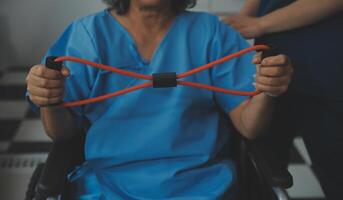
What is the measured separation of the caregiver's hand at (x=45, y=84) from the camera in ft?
2.53

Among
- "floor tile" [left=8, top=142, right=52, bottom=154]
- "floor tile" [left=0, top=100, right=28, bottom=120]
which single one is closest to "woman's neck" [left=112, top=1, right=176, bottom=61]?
"floor tile" [left=8, top=142, right=52, bottom=154]

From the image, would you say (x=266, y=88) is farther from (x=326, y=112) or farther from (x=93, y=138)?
(x=93, y=138)

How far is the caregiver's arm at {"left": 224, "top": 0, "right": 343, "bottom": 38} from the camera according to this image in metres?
0.93

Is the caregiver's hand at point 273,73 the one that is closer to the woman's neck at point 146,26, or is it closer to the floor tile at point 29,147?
the woman's neck at point 146,26

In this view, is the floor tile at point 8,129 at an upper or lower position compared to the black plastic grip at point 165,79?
lower

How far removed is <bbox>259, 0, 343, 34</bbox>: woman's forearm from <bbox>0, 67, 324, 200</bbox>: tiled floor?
83 centimetres

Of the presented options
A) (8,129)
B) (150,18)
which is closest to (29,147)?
(8,129)

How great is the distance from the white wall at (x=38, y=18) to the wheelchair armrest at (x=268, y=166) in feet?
4.65

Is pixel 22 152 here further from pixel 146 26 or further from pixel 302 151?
pixel 302 151

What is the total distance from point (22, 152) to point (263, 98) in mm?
1235

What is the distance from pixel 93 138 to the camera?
960 millimetres

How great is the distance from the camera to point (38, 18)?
7.53 feet

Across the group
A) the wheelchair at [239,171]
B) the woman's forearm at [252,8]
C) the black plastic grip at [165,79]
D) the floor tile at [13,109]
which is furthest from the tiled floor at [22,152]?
the black plastic grip at [165,79]

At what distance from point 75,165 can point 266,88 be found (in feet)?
1.60
